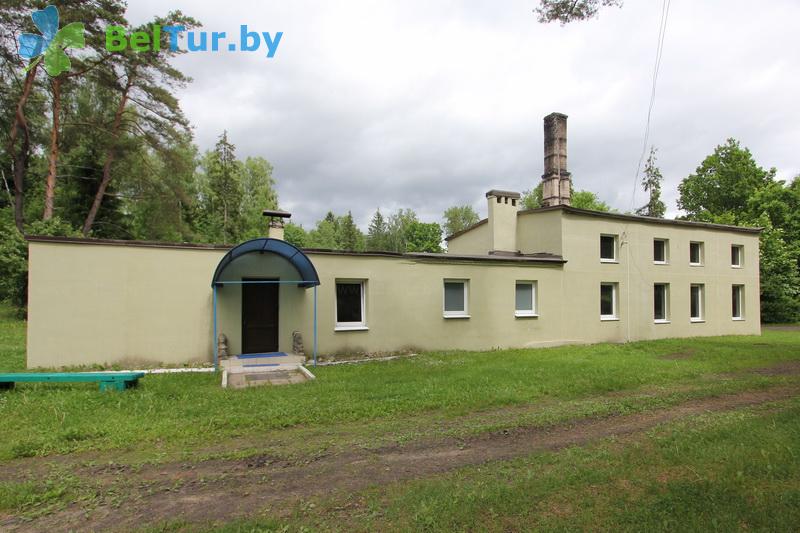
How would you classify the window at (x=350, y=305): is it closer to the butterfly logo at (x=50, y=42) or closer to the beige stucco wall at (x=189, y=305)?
the beige stucco wall at (x=189, y=305)

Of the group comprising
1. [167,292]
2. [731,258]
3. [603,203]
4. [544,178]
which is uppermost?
[603,203]

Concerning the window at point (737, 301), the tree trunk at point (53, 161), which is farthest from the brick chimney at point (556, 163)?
the tree trunk at point (53, 161)

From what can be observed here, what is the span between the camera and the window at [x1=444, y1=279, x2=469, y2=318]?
592 inches

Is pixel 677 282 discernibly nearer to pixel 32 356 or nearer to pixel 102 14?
pixel 32 356

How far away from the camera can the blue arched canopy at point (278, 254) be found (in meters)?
10.9

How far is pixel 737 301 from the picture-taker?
72.3 ft

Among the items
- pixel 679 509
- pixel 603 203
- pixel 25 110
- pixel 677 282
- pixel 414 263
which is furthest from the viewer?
pixel 603 203

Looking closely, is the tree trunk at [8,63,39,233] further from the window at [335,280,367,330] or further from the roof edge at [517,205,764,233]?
the roof edge at [517,205,764,233]

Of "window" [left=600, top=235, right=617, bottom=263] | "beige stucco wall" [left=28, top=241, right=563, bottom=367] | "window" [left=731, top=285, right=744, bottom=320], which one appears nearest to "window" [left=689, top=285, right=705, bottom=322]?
"window" [left=731, top=285, right=744, bottom=320]

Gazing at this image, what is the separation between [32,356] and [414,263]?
1027 cm

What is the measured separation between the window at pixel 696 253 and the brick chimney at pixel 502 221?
29.8ft

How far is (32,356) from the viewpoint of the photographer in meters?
10.1

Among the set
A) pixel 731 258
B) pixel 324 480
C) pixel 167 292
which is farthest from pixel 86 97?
pixel 731 258

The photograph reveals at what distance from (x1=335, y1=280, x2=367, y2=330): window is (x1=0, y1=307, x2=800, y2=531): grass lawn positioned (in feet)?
9.07
